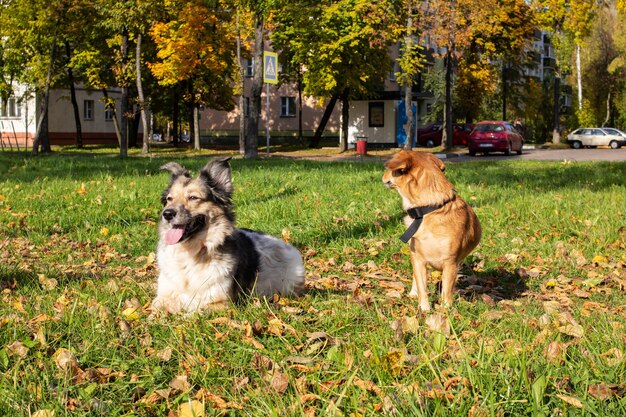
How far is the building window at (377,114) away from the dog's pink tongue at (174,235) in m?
51.5

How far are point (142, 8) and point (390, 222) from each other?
85.7ft

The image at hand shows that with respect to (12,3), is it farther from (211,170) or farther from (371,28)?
(211,170)

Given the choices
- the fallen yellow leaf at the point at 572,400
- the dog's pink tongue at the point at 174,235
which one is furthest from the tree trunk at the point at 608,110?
the fallen yellow leaf at the point at 572,400

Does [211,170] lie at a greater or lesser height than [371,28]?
lesser

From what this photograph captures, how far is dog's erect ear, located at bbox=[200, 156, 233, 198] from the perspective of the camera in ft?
18.1

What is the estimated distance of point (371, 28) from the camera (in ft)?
128

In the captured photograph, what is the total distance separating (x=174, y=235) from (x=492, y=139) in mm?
36651

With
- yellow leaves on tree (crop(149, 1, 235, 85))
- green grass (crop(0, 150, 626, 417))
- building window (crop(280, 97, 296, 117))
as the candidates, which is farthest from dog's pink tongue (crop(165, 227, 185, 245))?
building window (crop(280, 97, 296, 117))

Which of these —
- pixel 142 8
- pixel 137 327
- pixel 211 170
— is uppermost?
pixel 142 8

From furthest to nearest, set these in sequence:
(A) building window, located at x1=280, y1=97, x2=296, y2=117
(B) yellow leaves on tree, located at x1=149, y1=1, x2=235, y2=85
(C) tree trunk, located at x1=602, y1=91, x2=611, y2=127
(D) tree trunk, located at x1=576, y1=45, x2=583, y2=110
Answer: (D) tree trunk, located at x1=576, y1=45, x2=583, y2=110, (C) tree trunk, located at x1=602, y1=91, x2=611, y2=127, (A) building window, located at x1=280, y1=97, x2=296, y2=117, (B) yellow leaves on tree, located at x1=149, y1=1, x2=235, y2=85

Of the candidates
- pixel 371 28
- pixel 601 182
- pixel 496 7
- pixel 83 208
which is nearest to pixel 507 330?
pixel 83 208

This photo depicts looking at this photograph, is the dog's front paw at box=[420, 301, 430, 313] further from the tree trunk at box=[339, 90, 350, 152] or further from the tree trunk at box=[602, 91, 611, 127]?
the tree trunk at box=[602, 91, 611, 127]

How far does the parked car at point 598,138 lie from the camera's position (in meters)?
56.1

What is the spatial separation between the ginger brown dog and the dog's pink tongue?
175 cm
